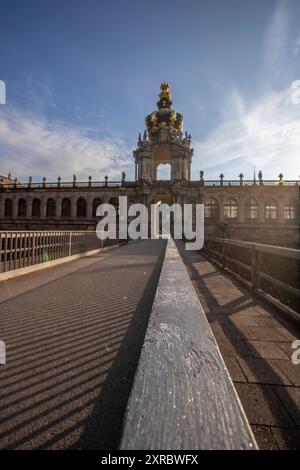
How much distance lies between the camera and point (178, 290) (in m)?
3.51

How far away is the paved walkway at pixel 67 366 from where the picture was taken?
4.20ft

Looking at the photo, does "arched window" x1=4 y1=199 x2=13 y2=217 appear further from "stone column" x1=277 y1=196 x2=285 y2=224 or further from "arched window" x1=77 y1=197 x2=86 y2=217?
"stone column" x1=277 y1=196 x2=285 y2=224

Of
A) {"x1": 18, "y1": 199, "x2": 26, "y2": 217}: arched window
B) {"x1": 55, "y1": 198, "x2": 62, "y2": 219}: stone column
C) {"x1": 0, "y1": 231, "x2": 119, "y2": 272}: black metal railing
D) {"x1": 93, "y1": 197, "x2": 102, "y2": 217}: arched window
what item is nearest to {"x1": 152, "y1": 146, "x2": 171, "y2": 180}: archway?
{"x1": 93, "y1": 197, "x2": 102, "y2": 217}: arched window

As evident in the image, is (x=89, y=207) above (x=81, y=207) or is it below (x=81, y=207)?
below

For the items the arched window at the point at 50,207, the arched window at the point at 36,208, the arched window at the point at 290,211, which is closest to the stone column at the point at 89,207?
the arched window at the point at 50,207

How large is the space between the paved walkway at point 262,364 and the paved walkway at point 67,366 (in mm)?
868

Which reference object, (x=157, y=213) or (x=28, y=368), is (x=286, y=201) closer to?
(x=157, y=213)

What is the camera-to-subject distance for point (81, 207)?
43281 mm

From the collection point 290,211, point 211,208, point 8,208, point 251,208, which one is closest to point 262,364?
point 211,208

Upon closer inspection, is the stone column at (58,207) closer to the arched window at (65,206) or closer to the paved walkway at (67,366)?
the arched window at (65,206)

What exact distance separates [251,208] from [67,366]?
43558mm

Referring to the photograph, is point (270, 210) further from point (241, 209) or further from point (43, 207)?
point (43, 207)

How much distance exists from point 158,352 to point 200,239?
1398 cm

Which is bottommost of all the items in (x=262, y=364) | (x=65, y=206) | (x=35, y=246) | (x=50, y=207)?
(x=262, y=364)
